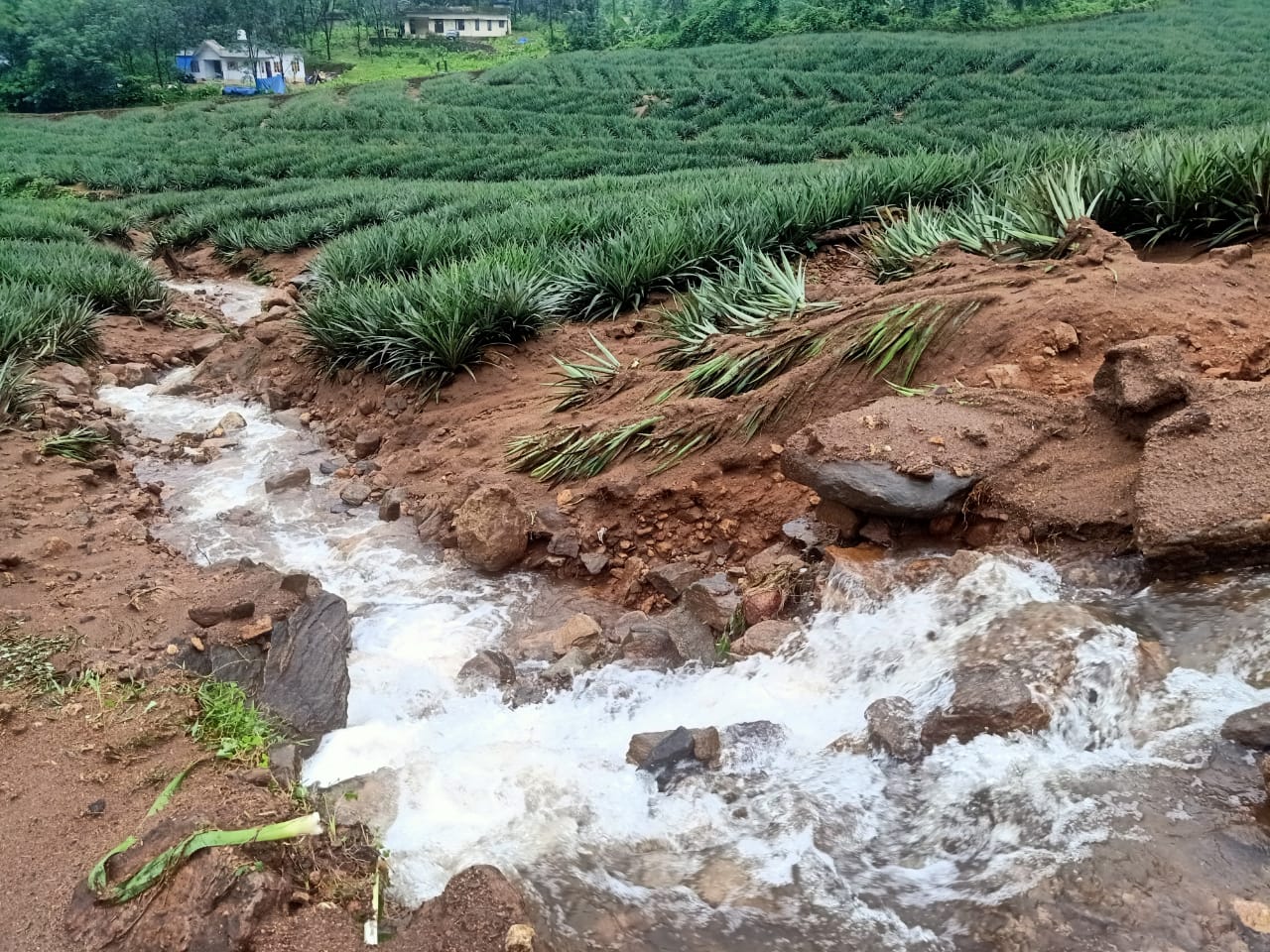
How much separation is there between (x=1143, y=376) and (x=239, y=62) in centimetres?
6132

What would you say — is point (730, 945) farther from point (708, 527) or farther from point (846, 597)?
point (708, 527)

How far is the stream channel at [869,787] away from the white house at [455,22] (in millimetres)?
64405

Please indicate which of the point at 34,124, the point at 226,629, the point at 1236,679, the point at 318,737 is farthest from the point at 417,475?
the point at 34,124

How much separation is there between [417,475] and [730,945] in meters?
4.35

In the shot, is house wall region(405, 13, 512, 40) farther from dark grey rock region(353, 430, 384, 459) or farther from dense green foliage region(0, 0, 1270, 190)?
dark grey rock region(353, 430, 384, 459)

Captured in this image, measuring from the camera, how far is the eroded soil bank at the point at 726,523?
2.67 meters

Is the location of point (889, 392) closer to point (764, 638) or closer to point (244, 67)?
point (764, 638)

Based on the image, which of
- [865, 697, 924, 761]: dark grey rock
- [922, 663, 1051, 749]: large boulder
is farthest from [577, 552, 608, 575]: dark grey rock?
[922, 663, 1051, 749]: large boulder

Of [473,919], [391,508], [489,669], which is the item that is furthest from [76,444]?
[473,919]

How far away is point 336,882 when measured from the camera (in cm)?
268

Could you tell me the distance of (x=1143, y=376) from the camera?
12.8 ft

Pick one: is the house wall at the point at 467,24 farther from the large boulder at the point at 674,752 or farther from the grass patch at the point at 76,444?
the large boulder at the point at 674,752

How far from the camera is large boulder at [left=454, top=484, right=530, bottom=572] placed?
5.00 metres

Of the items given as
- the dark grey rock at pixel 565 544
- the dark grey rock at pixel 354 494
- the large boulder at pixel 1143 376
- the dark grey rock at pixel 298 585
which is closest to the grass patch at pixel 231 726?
the dark grey rock at pixel 298 585
